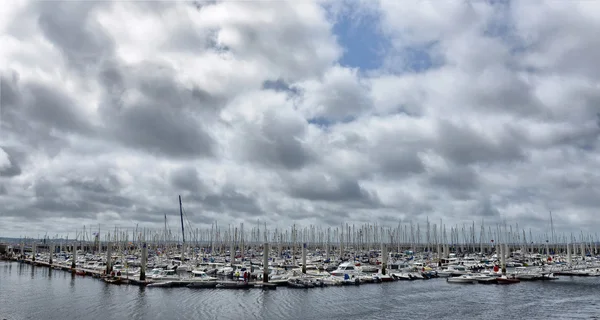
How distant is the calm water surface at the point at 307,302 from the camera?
177 feet

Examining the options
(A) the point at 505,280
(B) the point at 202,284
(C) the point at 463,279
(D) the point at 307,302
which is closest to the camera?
(D) the point at 307,302

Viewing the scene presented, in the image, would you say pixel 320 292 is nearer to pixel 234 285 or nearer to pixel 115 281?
pixel 234 285

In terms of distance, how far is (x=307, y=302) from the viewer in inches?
2450

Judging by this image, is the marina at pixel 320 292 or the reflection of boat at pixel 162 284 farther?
the reflection of boat at pixel 162 284

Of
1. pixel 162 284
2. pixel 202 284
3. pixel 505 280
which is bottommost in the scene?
pixel 505 280

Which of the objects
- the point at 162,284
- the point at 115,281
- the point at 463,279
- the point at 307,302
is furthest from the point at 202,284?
the point at 463,279

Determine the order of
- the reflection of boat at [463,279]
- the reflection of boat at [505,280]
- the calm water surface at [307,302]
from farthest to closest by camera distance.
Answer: the reflection of boat at [463,279]
the reflection of boat at [505,280]
the calm water surface at [307,302]

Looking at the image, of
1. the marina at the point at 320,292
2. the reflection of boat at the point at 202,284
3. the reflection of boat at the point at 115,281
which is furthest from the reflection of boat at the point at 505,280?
the reflection of boat at the point at 115,281

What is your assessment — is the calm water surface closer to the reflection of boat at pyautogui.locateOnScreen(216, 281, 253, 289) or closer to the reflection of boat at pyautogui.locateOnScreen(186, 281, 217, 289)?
the reflection of boat at pyautogui.locateOnScreen(216, 281, 253, 289)

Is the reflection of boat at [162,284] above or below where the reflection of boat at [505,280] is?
above

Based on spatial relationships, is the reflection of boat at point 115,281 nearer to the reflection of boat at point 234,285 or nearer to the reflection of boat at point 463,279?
the reflection of boat at point 234,285

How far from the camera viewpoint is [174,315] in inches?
2074

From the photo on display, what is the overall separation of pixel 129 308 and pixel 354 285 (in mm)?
38241

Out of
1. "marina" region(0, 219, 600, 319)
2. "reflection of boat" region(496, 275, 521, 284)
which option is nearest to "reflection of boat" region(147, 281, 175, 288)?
"marina" region(0, 219, 600, 319)
